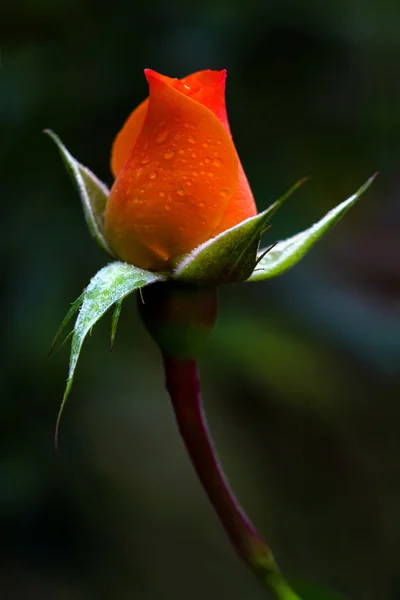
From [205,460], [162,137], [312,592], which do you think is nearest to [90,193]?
[162,137]

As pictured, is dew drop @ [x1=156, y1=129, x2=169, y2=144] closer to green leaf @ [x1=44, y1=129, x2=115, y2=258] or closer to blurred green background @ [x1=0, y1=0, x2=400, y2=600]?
green leaf @ [x1=44, y1=129, x2=115, y2=258]

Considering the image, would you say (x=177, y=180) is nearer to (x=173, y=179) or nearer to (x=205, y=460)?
(x=173, y=179)

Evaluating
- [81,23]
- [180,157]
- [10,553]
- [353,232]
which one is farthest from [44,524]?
[180,157]

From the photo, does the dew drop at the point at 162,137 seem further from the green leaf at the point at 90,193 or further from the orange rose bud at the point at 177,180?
the green leaf at the point at 90,193

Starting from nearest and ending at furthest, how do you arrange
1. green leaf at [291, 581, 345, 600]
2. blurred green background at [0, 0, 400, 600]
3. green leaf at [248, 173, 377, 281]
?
1. green leaf at [248, 173, 377, 281]
2. green leaf at [291, 581, 345, 600]
3. blurred green background at [0, 0, 400, 600]

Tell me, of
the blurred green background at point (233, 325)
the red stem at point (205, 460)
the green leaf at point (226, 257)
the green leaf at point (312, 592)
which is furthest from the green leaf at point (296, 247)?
the blurred green background at point (233, 325)

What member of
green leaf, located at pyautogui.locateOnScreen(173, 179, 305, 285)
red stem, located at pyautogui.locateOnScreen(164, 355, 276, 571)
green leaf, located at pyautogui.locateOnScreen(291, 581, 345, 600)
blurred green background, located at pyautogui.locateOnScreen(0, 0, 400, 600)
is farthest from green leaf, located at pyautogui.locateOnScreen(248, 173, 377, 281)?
blurred green background, located at pyautogui.locateOnScreen(0, 0, 400, 600)
